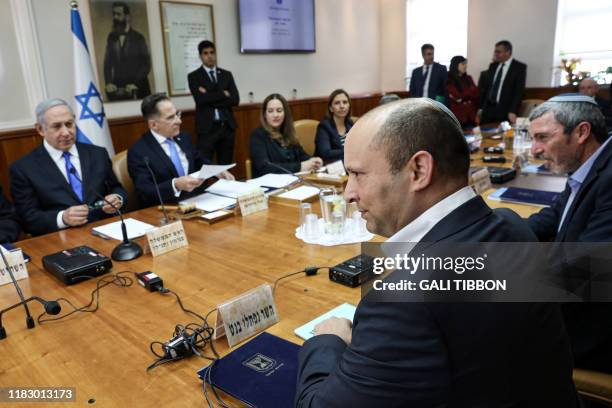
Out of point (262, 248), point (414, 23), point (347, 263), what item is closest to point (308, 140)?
point (262, 248)

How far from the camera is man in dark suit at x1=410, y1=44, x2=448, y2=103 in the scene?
6488 millimetres

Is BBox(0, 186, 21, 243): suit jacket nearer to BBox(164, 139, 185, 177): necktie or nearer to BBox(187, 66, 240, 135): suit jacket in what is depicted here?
BBox(164, 139, 185, 177): necktie

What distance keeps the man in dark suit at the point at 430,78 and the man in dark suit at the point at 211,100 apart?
117 inches

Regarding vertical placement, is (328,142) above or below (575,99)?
below

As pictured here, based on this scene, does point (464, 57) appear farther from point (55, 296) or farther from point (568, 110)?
point (55, 296)

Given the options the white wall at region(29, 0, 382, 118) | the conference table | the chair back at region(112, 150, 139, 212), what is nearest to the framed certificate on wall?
the white wall at region(29, 0, 382, 118)

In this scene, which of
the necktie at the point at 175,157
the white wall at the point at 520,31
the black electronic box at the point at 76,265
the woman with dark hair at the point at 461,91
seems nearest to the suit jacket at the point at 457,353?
Answer: the black electronic box at the point at 76,265

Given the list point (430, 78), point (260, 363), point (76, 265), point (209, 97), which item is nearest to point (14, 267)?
point (76, 265)

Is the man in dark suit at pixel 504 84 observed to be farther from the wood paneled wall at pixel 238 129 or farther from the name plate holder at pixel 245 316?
the name plate holder at pixel 245 316

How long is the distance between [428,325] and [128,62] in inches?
183

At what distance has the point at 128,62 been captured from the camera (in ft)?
14.9

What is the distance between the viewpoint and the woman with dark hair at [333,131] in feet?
12.8

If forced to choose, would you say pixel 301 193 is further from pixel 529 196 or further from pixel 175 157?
pixel 529 196

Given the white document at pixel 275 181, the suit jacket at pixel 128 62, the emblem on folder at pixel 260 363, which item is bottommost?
the emblem on folder at pixel 260 363
